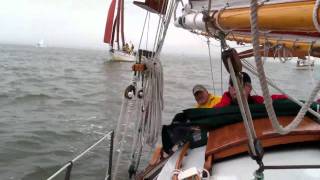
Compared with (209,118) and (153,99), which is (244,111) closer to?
(209,118)

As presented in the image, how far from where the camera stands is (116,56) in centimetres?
4428

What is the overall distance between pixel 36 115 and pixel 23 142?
10.4ft

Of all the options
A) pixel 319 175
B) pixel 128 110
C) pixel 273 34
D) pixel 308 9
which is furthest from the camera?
pixel 128 110

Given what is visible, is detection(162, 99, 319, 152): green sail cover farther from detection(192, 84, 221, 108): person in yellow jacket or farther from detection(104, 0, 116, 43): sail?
detection(104, 0, 116, 43): sail

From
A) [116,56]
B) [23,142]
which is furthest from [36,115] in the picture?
[116,56]

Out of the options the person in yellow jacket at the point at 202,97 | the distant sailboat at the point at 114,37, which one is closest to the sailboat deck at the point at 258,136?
the person in yellow jacket at the point at 202,97

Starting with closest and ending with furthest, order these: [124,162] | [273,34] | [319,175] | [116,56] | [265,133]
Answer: [319,175], [265,133], [273,34], [124,162], [116,56]

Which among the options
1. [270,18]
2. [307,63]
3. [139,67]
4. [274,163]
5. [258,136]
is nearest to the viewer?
[270,18]

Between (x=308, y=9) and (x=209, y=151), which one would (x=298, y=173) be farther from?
(x=308, y=9)

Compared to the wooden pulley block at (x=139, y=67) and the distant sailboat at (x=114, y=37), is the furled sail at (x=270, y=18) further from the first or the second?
the distant sailboat at (x=114, y=37)

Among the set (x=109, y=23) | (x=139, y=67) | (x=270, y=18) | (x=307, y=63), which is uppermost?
(x=109, y=23)

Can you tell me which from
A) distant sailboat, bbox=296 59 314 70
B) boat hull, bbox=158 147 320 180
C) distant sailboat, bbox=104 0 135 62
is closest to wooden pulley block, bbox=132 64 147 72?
boat hull, bbox=158 147 320 180

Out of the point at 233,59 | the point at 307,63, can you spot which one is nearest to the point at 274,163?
the point at 233,59

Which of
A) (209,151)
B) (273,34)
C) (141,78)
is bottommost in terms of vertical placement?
(209,151)
